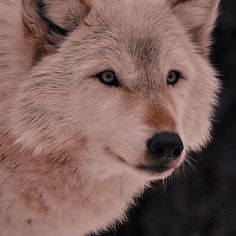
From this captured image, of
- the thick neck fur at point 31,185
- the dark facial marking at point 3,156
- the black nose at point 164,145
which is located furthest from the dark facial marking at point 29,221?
the black nose at point 164,145

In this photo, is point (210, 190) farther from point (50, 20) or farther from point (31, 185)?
point (50, 20)

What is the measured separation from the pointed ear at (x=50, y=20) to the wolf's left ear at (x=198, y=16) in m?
0.76

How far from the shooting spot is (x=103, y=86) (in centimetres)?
423

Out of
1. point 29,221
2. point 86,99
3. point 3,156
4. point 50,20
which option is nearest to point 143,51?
point 86,99

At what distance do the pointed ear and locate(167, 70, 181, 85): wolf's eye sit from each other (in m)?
0.73

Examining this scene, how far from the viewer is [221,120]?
812 cm

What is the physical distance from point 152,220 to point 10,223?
11.9ft

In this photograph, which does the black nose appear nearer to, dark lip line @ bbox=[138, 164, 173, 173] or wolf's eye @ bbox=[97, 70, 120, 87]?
dark lip line @ bbox=[138, 164, 173, 173]

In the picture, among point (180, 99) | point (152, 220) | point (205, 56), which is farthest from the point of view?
point (152, 220)

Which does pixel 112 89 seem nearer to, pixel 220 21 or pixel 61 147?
pixel 61 147

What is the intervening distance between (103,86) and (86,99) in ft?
0.47

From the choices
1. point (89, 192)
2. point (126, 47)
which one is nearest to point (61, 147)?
point (89, 192)

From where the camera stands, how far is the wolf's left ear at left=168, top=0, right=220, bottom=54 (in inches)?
187

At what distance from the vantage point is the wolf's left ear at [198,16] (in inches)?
187
